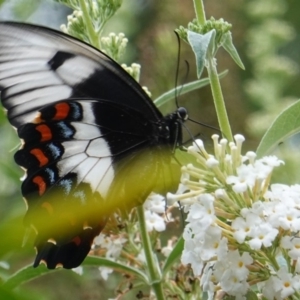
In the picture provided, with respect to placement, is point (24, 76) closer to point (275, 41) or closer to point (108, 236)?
point (108, 236)

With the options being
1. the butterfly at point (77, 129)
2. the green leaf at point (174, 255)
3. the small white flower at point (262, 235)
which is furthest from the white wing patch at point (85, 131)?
the small white flower at point (262, 235)

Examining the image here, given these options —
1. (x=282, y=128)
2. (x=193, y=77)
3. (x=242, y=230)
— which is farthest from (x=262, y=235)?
(x=193, y=77)

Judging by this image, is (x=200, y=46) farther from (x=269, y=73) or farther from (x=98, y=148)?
(x=269, y=73)

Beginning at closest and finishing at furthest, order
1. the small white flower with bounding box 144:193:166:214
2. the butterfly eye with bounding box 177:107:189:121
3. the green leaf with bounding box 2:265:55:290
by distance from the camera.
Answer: the green leaf with bounding box 2:265:55:290 → the small white flower with bounding box 144:193:166:214 → the butterfly eye with bounding box 177:107:189:121

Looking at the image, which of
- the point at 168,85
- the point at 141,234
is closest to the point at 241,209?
the point at 141,234

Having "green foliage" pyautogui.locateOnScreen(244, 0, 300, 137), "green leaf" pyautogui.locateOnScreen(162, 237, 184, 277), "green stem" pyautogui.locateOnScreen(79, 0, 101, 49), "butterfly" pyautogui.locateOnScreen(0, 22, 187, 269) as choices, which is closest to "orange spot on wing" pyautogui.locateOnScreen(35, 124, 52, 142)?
"butterfly" pyautogui.locateOnScreen(0, 22, 187, 269)

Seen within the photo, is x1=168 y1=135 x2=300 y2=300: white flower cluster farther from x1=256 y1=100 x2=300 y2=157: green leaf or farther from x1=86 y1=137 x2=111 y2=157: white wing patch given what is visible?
x1=86 y1=137 x2=111 y2=157: white wing patch
